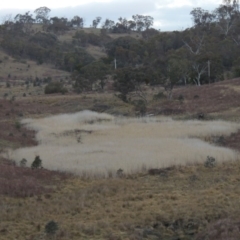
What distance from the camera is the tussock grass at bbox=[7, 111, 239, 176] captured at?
20500mm

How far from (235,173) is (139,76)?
1171 inches

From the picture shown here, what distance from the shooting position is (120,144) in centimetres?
2584

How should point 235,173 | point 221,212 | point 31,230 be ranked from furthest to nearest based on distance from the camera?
point 235,173 < point 221,212 < point 31,230

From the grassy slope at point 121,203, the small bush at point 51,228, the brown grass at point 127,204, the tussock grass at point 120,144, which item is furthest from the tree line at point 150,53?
the small bush at point 51,228

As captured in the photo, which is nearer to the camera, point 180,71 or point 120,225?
point 120,225

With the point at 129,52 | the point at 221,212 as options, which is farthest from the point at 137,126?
the point at 129,52

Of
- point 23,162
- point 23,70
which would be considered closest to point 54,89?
point 23,70

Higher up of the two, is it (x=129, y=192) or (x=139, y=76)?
(x=139, y=76)

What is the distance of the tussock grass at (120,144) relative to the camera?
20.5 metres

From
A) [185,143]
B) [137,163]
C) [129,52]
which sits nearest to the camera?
[137,163]

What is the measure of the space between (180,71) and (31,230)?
122 feet

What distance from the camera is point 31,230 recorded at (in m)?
12.4

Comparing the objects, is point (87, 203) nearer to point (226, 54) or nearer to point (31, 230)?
point (31, 230)

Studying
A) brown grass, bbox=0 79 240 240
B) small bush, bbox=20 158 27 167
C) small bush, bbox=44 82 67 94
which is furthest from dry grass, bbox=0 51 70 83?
brown grass, bbox=0 79 240 240
